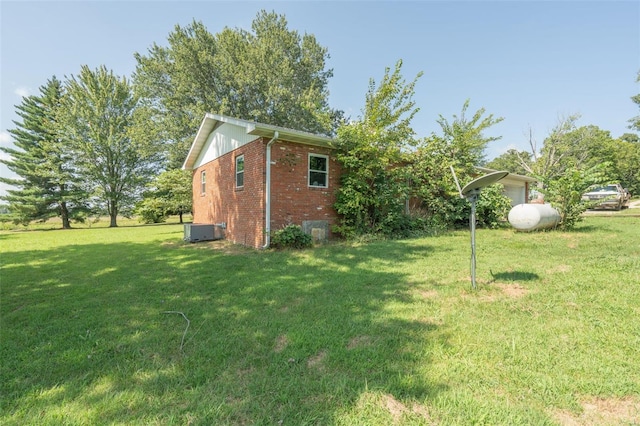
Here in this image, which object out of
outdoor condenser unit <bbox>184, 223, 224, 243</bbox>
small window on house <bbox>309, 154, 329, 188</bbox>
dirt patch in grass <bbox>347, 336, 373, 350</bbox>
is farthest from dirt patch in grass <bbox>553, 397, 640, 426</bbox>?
outdoor condenser unit <bbox>184, 223, 224, 243</bbox>

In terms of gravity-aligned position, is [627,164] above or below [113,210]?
above

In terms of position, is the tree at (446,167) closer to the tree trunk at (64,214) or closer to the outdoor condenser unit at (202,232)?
the outdoor condenser unit at (202,232)

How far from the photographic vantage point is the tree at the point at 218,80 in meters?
19.8

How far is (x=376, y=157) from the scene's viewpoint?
9.59 metres

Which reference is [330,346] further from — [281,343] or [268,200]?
[268,200]

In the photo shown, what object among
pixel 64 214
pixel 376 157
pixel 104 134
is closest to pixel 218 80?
pixel 104 134

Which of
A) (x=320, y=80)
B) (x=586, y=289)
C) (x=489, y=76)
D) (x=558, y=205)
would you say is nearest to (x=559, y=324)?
(x=586, y=289)

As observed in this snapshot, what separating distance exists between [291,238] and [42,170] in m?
25.1

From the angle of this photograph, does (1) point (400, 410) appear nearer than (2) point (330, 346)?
Yes

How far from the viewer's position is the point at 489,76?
11.7 m

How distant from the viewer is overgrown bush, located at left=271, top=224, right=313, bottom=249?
8.16 meters

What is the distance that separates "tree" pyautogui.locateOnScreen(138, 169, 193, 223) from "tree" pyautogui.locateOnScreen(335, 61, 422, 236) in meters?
14.0

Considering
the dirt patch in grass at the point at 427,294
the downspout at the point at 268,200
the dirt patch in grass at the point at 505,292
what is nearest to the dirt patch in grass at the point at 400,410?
the dirt patch in grass at the point at 427,294

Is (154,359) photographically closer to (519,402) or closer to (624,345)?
(519,402)
